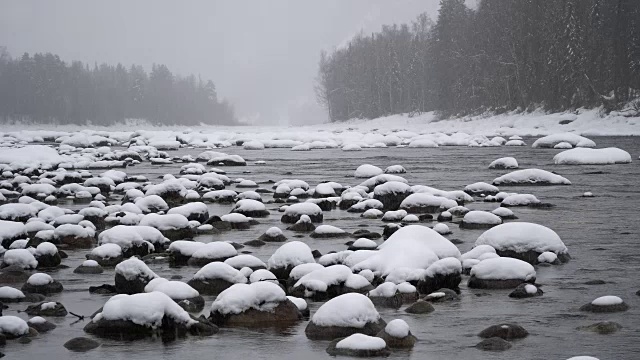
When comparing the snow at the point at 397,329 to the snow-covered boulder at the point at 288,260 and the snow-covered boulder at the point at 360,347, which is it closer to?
the snow-covered boulder at the point at 360,347

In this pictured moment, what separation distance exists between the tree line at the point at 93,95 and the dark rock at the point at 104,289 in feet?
383

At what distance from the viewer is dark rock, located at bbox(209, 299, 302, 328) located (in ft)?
21.9

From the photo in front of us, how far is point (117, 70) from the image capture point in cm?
16438

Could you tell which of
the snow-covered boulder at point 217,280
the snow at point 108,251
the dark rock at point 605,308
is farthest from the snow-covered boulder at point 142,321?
the dark rock at point 605,308

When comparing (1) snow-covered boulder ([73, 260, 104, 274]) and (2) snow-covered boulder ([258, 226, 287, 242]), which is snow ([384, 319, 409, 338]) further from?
(2) snow-covered boulder ([258, 226, 287, 242])

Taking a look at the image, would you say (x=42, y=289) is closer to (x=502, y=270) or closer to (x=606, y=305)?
(x=502, y=270)

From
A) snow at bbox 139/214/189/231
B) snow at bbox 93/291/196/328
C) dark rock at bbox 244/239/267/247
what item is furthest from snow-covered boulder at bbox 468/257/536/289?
snow at bbox 139/214/189/231

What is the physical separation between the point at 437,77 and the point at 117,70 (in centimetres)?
10276

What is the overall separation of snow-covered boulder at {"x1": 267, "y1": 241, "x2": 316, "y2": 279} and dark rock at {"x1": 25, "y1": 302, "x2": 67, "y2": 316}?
224cm

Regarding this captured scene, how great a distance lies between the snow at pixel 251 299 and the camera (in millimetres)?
6684

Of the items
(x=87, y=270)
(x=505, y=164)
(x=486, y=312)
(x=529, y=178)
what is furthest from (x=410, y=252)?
(x=505, y=164)

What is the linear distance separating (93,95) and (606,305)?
132758 millimetres

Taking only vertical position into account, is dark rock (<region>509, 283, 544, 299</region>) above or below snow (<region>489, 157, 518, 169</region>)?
below

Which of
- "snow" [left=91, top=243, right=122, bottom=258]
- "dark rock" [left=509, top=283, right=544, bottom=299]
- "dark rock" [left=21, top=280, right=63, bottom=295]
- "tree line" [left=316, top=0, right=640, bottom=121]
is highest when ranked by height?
"tree line" [left=316, top=0, right=640, bottom=121]
